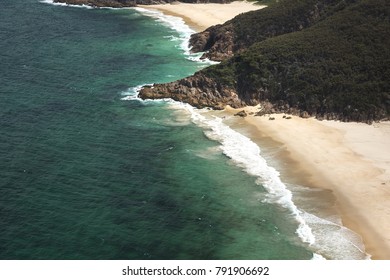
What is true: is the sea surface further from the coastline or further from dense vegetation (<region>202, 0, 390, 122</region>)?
dense vegetation (<region>202, 0, 390, 122</region>)

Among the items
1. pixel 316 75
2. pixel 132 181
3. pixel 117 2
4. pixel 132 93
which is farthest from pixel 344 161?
pixel 117 2

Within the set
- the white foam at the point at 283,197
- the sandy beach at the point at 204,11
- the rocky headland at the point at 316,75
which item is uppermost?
the sandy beach at the point at 204,11

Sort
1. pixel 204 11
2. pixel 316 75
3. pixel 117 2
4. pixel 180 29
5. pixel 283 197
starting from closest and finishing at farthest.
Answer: pixel 283 197 → pixel 316 75 → pixel 180 29 → pixel 204 11 → pixel 117 2

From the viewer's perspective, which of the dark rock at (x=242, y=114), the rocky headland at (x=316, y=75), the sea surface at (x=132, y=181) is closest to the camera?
the sea surface at (x=132, y=181)

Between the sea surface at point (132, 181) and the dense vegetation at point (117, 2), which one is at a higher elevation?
the dense vegetation at point (117, 2)

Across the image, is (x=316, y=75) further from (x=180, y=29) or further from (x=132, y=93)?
(x=180, y=29)

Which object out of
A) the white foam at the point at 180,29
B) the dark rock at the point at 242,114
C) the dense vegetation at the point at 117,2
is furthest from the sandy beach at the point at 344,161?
the dense vegetation at the point at 117,2

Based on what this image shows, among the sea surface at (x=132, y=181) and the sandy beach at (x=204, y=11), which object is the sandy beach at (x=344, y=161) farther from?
the sandy beach at (x=204, y=11)
